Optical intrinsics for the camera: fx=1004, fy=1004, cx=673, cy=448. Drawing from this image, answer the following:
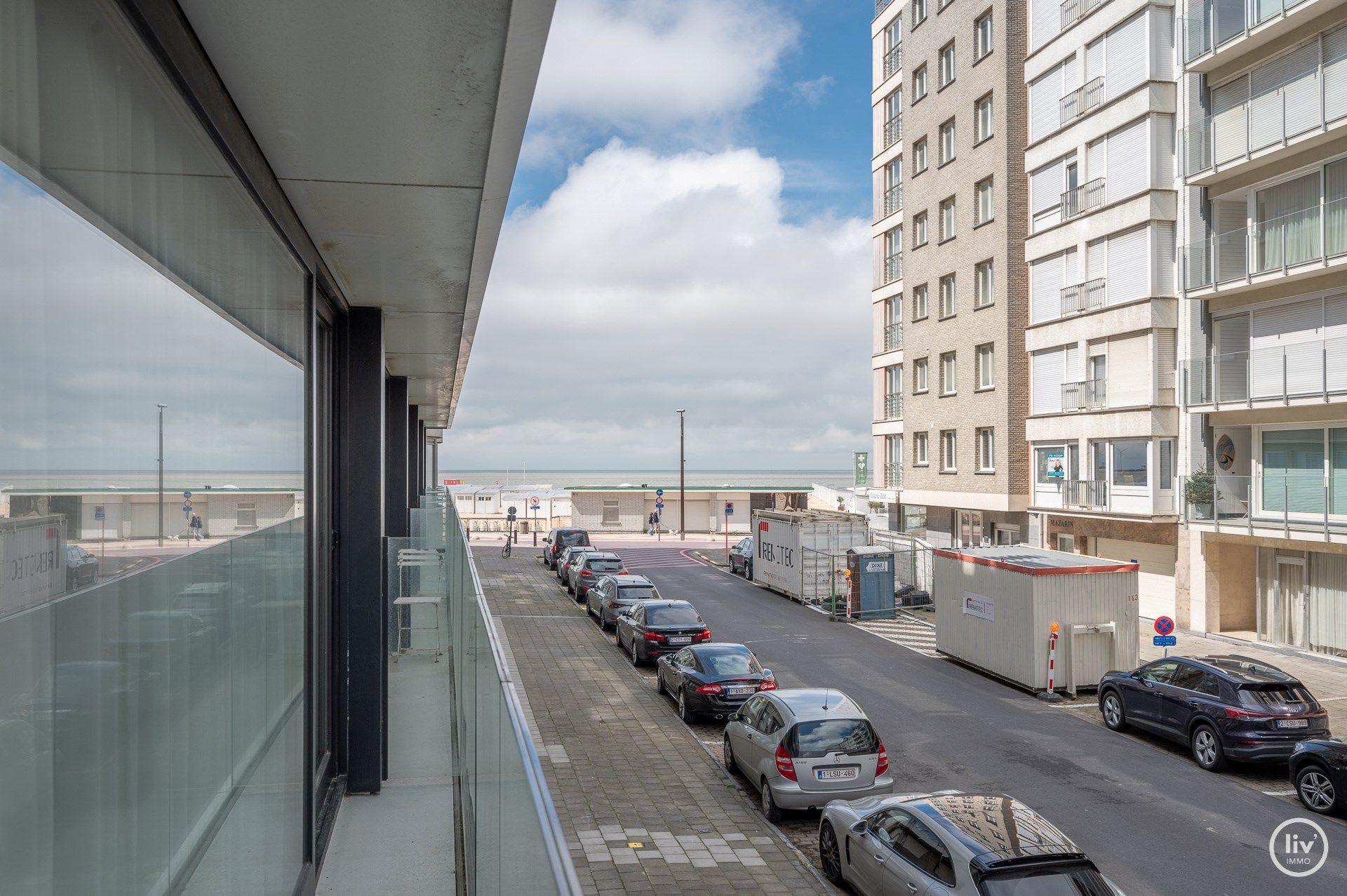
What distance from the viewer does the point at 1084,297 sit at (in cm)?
3030

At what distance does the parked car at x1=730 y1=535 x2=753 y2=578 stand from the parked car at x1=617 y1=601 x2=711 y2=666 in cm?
1659

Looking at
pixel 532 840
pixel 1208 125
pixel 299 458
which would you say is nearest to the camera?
pixel 532 840

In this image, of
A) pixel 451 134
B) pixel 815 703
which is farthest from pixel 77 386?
pixel 815 703

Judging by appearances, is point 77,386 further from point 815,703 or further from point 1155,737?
point 1155,737

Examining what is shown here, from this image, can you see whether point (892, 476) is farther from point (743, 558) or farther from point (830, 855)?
point (830, 855)

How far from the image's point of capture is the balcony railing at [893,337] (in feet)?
139

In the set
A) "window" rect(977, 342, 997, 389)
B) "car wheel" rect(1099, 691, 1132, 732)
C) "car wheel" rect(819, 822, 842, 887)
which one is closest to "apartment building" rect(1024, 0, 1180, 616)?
"window" rect(977, 342, 997, 389)

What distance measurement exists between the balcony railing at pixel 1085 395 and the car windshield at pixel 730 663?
17.1m

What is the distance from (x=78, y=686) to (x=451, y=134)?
8.03 ft

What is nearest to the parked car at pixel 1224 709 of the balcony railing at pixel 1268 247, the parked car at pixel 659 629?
the parked car at pixel 659 629

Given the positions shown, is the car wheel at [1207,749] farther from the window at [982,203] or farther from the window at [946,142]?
the window at [946,142]

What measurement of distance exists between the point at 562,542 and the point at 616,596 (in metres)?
16.1

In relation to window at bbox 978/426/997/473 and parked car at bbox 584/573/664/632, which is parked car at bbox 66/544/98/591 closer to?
parked car at bbox 584/573/664/632

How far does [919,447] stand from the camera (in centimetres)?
4034
